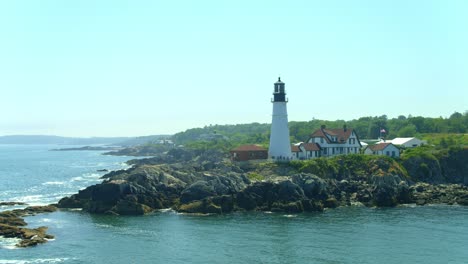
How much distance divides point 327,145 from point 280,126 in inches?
391

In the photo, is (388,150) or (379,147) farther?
(379,147)

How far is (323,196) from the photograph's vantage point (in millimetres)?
57250

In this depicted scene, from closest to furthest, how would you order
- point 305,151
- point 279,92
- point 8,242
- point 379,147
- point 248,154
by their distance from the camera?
point 8,242 → point 279,92 → point 248,154 → point 305,151 → point 379,147

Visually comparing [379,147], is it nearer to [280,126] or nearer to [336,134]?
[336,134]

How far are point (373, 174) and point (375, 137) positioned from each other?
50679 mm

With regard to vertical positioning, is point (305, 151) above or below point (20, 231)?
above

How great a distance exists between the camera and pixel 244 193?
55.1 m

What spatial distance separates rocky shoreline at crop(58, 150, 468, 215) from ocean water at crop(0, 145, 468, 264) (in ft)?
5.76

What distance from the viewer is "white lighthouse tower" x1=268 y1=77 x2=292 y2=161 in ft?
235

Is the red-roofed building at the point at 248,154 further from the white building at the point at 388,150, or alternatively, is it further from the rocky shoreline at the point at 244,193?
the white building at the point at 388,150

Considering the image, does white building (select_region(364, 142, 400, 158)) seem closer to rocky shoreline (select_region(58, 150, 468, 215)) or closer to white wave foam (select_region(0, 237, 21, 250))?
rocky shoreline (select_region(58, 150, 468, 215))

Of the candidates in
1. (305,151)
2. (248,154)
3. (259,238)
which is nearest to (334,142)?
(305,151)

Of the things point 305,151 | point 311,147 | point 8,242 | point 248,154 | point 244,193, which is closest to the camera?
point 8,242

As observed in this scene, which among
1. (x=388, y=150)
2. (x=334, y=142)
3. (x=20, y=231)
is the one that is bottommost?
(x=20, y=231)
